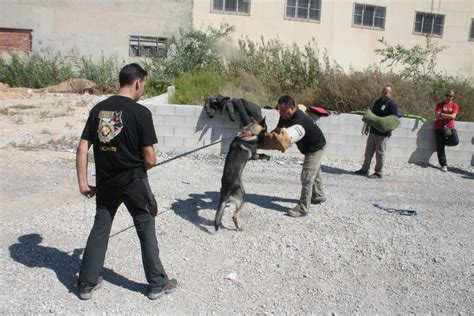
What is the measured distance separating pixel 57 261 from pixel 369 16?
18949mm

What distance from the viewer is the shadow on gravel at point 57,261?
4395 mm

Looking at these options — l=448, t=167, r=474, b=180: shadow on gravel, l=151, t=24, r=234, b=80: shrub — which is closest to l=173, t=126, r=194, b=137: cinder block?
l=448, t=167, r=474, b=180: shadow on gravel

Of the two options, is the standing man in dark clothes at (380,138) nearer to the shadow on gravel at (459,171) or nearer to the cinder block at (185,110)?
the shadow on gravel at (459,171)

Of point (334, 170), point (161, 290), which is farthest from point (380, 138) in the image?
point (161, 290)

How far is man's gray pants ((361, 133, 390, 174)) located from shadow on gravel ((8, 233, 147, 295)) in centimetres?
553

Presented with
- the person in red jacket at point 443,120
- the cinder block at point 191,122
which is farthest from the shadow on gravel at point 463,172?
the cinder block at point 191,122

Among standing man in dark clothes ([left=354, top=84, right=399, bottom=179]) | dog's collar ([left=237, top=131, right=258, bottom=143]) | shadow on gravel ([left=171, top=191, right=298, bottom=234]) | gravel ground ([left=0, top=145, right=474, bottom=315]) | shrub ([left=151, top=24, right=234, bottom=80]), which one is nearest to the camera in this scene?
gravel ground ([left=0, top=145, right=474, bottom=315])

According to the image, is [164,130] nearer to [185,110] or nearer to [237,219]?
[185,110]

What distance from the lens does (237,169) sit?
575 centimetres

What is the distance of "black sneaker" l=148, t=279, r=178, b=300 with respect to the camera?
4.15 m

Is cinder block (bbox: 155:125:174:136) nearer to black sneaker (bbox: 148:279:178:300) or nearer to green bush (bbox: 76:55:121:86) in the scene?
black sneaker (bbox: 148:279:178:300)

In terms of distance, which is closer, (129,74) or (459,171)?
(129,74)

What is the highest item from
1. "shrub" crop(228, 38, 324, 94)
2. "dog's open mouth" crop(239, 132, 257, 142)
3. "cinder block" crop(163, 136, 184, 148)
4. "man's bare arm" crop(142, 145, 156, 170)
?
"shrub" crop(228, 38, 324, 94)

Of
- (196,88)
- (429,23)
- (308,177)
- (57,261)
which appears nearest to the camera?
(57,261)
